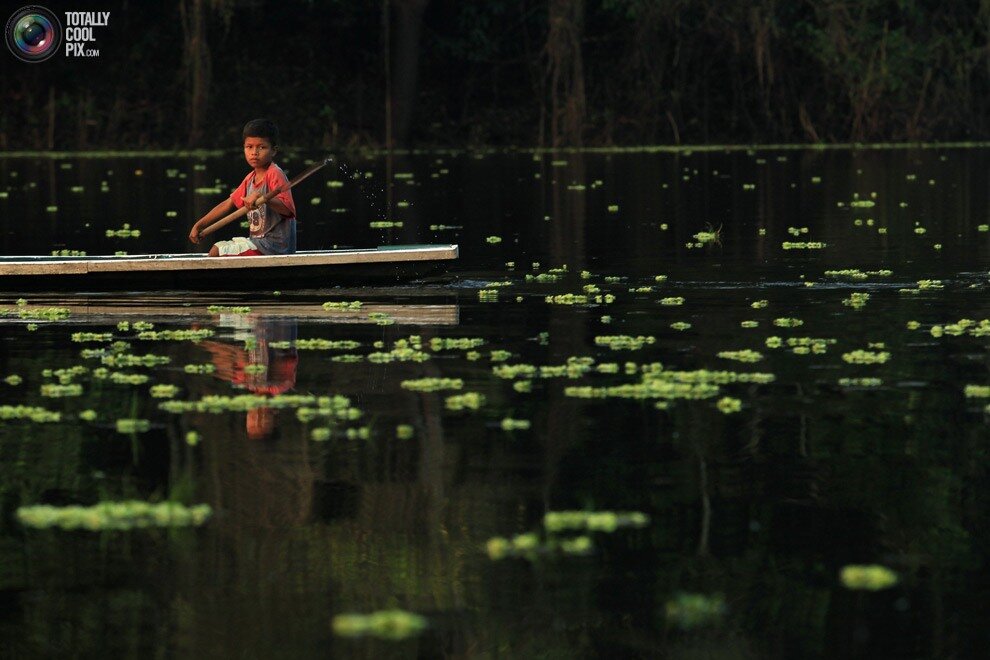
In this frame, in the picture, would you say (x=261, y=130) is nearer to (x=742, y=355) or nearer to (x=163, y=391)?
(x=742, y=355)

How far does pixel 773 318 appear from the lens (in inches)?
571

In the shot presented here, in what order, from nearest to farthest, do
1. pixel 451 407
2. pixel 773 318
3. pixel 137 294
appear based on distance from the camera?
pixel 451 407 → pixel 773 318 → pixel 137 294

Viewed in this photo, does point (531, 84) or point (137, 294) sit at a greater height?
point (531, 84)

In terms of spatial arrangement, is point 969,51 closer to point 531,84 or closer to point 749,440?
point 531,84

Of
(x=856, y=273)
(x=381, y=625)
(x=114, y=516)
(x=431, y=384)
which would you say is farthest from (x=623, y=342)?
(x=381, y=625)

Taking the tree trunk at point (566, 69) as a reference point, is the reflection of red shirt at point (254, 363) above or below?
below

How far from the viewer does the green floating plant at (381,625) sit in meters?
6.49

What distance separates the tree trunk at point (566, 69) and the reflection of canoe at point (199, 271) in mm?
31024

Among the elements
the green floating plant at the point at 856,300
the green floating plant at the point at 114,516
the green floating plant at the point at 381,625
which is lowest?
the green floating plant at the point at 381,625

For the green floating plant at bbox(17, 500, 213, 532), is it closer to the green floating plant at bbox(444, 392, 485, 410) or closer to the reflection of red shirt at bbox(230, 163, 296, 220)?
the green floating plant at bbox(444, 392, 485, 410)

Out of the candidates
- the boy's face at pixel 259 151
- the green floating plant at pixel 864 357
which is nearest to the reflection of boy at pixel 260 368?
the boy's face at pixel 259 151

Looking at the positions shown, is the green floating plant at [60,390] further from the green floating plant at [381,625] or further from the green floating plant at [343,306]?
the green floating plant at [381,625]

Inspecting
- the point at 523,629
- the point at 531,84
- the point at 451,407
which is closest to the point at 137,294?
the point at 451,407

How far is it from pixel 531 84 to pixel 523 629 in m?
47.2
